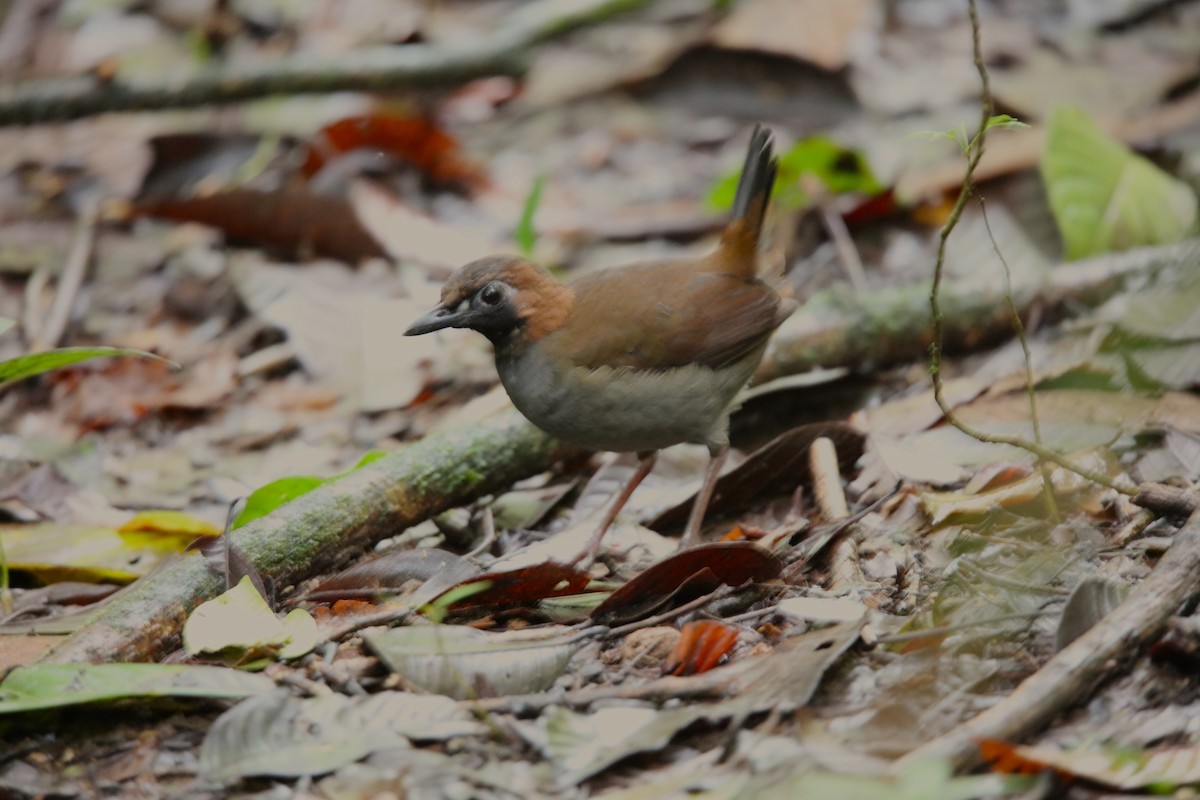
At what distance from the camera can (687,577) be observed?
353cm

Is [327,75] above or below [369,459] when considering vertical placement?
above

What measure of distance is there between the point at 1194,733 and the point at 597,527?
205 cm

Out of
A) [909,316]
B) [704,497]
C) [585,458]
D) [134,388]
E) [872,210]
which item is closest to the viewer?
[704,497]

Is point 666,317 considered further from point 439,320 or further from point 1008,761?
point 1008,761

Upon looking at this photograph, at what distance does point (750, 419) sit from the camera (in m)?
5.24

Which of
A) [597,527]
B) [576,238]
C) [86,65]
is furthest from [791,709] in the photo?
[86,65]

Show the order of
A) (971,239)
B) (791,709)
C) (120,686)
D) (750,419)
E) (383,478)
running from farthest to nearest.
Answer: (971,239) < (750,419) < (383,478) < (120,686) < (791,709)

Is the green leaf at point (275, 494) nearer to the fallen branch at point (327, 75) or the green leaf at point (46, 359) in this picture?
the green leaf at point (46, 359)

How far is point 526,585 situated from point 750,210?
188 cm

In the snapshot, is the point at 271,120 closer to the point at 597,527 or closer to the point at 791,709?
the point at 597,527

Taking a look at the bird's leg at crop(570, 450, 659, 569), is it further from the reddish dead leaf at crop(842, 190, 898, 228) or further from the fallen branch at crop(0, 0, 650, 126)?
the fallen branch at crop(0, 0, 650, 126)

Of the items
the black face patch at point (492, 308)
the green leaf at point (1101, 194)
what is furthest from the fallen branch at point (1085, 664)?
the green leaf at point (1101, 194)

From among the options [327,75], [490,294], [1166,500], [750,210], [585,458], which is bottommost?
[585,458]

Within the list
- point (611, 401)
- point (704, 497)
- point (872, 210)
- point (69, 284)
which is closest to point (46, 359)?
point (611, 401)
